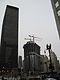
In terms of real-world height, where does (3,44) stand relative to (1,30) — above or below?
Result: below

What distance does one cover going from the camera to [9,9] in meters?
144

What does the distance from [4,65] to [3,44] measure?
54.7 ft

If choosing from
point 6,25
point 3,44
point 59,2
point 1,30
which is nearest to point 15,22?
point 6,25

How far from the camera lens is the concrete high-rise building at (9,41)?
113744mm

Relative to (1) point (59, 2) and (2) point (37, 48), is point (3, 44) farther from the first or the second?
(1) point (59, 2)

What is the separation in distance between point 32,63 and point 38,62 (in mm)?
4790

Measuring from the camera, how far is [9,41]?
121188 mm

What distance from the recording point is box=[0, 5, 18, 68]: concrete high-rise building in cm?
11374

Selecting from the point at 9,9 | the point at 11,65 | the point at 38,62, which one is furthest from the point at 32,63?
the point at 9,9

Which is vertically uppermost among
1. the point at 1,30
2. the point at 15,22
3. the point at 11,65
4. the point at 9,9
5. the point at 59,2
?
the point at 9,9

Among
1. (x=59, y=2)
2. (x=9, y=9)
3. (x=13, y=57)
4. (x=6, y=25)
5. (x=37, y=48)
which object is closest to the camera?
(x=59, y=2)

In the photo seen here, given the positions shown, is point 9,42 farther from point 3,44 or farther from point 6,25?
point 6,25

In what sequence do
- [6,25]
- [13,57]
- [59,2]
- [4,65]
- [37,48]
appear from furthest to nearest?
[37,48]
[6,25]
[13,57]
[4,65]
[59,2]

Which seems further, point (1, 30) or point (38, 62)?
point (1, 30)
